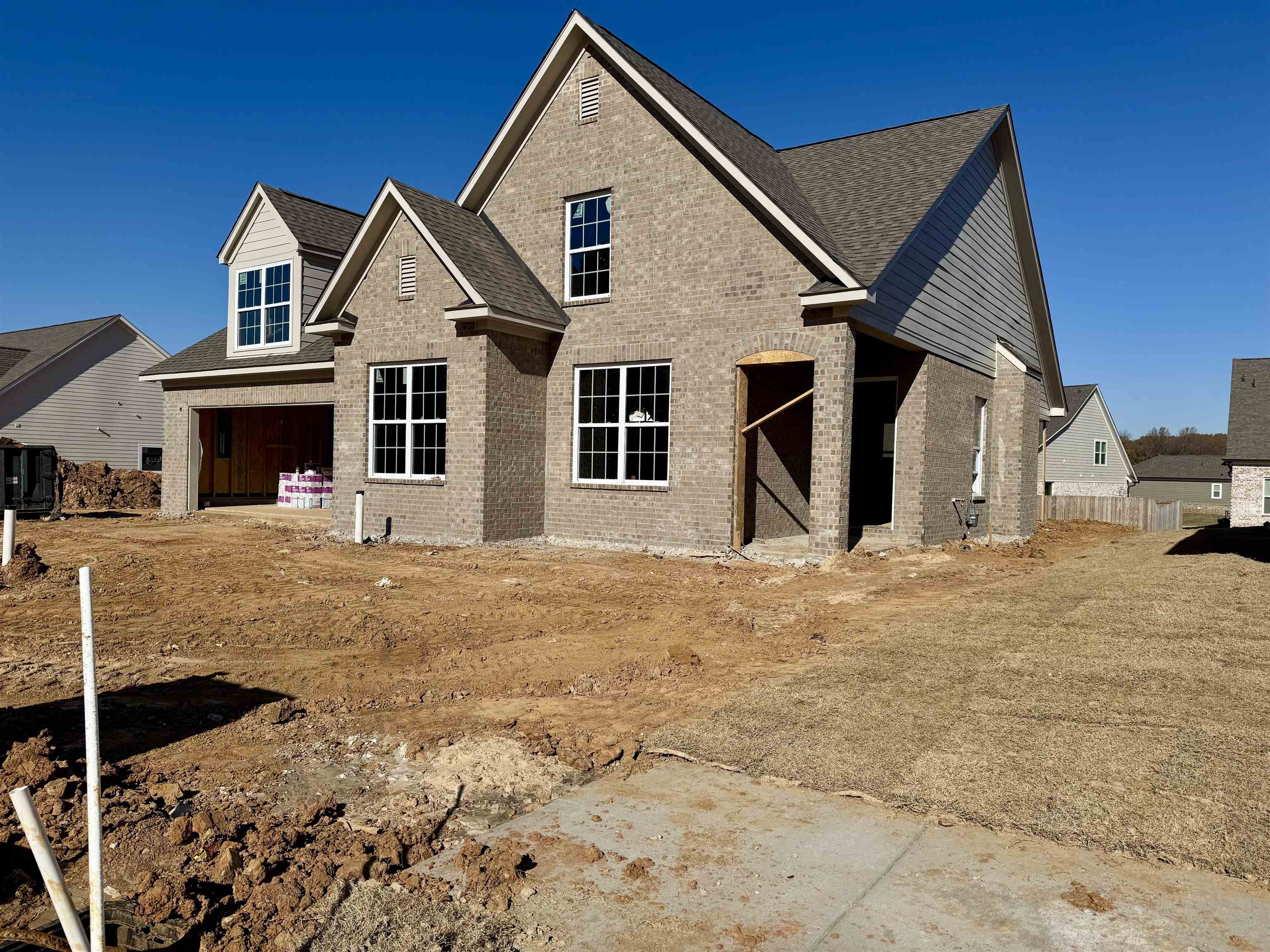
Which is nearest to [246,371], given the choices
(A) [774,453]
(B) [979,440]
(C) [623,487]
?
(C) [623,487]

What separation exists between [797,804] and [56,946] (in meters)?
3.25

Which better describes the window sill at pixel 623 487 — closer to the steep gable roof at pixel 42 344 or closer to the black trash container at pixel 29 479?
the black trash container at pixel 29 479

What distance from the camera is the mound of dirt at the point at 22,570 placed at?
37.6 feet

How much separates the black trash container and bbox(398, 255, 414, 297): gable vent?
474 inches

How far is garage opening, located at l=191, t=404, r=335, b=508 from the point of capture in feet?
86.2

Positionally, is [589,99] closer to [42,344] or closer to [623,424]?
[623,424]

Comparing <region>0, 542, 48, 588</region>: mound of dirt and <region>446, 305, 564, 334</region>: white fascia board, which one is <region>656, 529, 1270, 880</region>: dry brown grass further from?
<region>0, 542, 48, 588</region>: mound of dirt

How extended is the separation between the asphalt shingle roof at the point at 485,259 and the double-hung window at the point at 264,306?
651 centimetres

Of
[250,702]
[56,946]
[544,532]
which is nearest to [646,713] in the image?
[250,702]

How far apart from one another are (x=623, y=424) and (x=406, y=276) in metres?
4.96

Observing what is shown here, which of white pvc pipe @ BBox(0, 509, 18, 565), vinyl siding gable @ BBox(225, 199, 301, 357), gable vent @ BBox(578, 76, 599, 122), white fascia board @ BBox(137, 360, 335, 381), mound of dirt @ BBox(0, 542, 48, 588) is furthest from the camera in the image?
vinyl siding gable @ BBox(225, 199, 301, 357)

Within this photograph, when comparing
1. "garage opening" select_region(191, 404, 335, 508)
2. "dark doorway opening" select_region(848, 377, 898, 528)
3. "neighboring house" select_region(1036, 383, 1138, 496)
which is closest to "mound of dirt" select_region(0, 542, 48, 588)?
"garage opening" select_region(191, 404, 335, 508)

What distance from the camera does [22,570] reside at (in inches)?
462

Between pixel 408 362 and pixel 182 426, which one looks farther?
pixel 182 426
